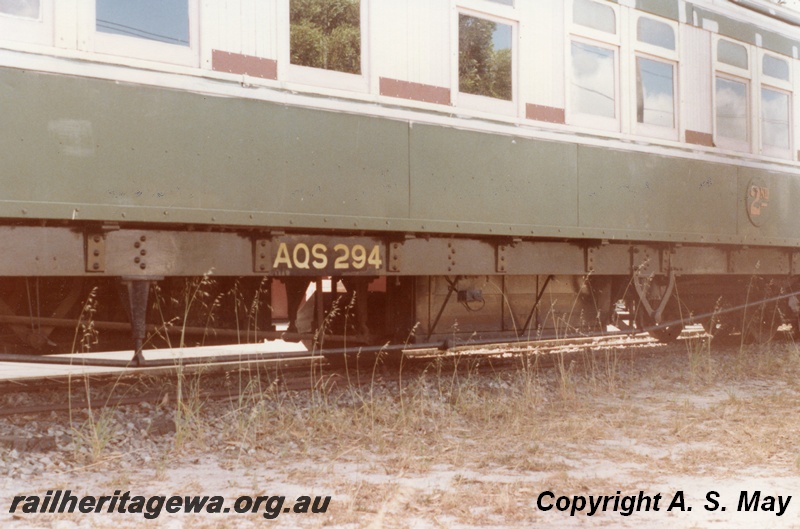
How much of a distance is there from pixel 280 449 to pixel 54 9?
2.64 meters

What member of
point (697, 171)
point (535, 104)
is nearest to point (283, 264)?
point (535, 104)

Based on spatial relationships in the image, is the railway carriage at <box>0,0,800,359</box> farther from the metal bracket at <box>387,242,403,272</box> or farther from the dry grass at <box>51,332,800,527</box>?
the dry grass at <box>51,332,800,527</box>

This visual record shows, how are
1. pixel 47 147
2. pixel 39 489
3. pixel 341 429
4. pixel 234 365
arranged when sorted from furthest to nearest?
pixel 234 365, pixel 341 429, pixel 47 147, pixel 39 489

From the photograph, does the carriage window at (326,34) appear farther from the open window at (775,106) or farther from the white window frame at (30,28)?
the open window at (775,106)

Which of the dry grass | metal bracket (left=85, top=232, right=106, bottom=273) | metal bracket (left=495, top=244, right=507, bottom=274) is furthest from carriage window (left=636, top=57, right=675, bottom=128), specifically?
metal bracket (left=85, top=232, right=106, bottom=273)

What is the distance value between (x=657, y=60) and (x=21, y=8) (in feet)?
17.5

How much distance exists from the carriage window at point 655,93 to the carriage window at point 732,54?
814 mm

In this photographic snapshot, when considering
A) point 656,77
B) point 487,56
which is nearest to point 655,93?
point 656,77

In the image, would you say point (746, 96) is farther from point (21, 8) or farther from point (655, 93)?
point (21, 8)

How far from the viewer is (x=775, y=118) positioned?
897 centimetres

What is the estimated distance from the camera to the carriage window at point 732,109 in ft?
27.0

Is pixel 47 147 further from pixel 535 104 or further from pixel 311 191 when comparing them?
pixel 535 104

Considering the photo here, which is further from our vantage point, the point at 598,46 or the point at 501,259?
the point at 598,46

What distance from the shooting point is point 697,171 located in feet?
25.8
